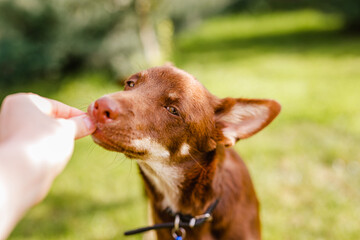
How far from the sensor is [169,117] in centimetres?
251

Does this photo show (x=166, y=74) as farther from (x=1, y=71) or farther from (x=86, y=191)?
(x=1, y=71)

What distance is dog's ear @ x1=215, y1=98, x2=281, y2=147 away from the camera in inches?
103

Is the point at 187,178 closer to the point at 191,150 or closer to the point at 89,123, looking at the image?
the point at 191,150

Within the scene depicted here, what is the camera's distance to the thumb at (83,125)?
1.91 metres

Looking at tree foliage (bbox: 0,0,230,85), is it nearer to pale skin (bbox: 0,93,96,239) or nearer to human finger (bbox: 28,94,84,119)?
human finger (bbox: 28,94,84,119)

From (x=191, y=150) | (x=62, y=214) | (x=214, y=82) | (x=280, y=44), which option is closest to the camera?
(x=191, y=150)

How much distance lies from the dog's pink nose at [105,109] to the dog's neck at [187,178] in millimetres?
636

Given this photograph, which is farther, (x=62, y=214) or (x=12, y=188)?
(x=62, y=214)

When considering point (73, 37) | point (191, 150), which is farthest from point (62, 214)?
point (73, 37)

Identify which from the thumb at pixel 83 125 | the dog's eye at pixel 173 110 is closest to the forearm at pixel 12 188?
the thumb at pixel 83 125

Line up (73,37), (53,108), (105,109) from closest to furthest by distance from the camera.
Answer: (53,108) < (105,109) < (73,37)

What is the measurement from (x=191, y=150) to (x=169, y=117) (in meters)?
0.37

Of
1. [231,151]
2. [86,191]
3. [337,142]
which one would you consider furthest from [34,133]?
[337,142]

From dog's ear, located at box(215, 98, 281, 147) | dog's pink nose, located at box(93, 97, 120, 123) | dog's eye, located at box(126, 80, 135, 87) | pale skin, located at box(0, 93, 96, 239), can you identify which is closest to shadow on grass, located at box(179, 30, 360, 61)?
dog's ear, located at box(215, 98, 281, 147)
